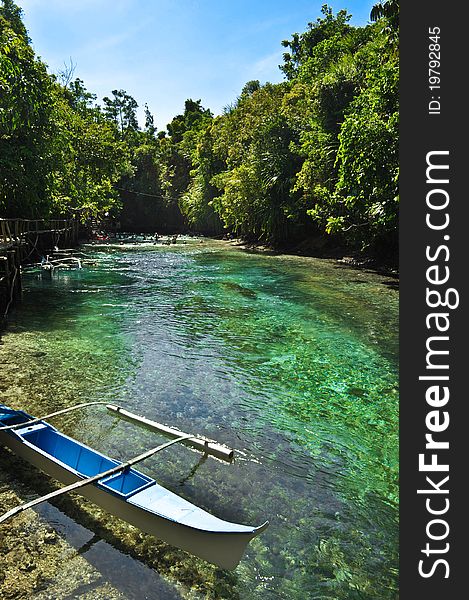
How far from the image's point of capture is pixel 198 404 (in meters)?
10.0

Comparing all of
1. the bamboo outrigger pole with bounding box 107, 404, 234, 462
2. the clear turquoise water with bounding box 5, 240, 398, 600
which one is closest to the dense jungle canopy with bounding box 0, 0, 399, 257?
the clear turquoise water with bounding box 5, 240, 398, 600

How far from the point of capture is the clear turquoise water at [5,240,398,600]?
5648mm

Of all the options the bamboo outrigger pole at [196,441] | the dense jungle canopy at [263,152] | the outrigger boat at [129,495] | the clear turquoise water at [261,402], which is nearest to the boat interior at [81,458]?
the outrigger boat at [129,495]

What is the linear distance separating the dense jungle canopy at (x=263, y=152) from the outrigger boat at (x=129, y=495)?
1751 cm

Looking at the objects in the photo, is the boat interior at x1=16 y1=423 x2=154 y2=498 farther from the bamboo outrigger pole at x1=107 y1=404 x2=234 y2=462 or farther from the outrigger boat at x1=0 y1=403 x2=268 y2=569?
the bamboo outrigger pole at x1=107 y1=404 x2=234 y2=462

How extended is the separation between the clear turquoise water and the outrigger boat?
1.70 feet

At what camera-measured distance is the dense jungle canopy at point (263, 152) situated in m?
24.6

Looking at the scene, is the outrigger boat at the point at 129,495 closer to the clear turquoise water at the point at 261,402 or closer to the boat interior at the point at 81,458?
the boat interior at the point at 81,458

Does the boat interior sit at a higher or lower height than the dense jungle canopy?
lower

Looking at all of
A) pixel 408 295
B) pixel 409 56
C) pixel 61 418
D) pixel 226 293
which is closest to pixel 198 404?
pixel 61 418

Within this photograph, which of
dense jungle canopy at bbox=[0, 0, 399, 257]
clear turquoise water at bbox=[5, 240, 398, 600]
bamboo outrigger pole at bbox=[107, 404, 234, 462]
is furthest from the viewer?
dense jungle canopy at bbox=[0, 0, 399, 257]

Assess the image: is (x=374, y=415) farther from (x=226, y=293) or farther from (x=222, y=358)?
(x=226, y=293)

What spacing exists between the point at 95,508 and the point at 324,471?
12.3ft

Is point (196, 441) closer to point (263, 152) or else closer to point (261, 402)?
point (261, 402)
